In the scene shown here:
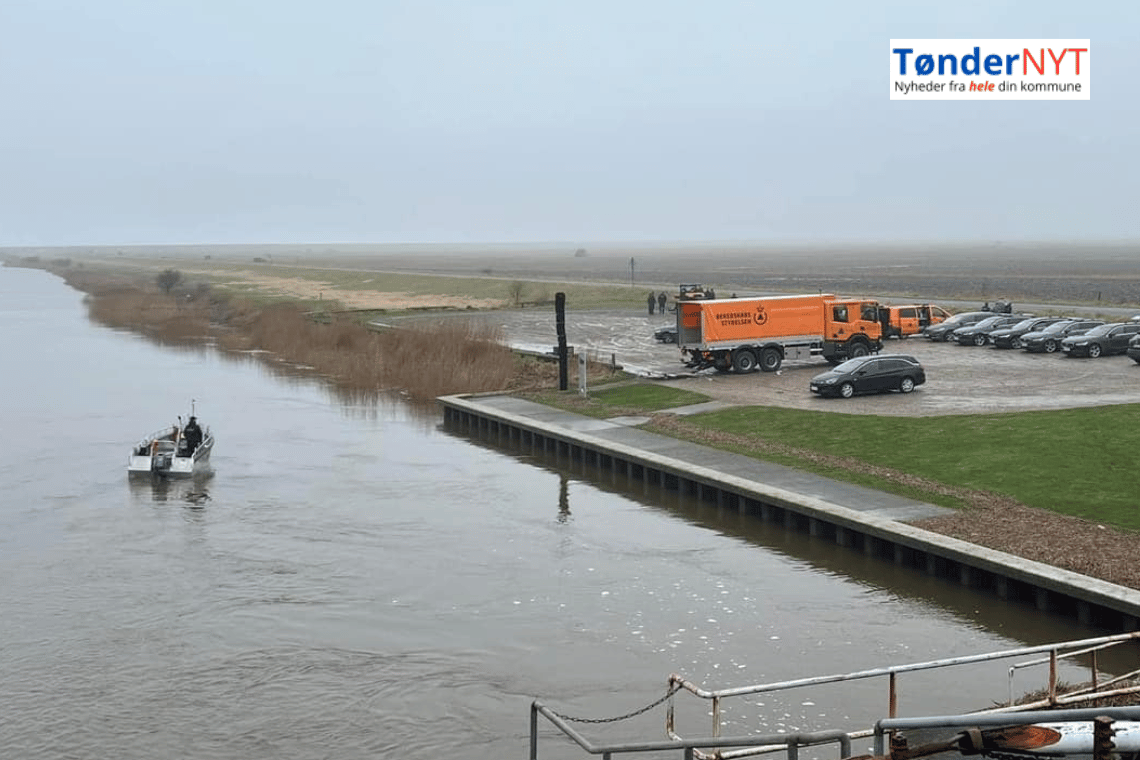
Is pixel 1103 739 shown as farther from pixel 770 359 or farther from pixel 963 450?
pixel 770 359

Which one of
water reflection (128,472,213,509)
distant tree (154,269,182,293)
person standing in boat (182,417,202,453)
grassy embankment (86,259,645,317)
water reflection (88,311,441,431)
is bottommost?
water reflection (128,472,213,509)

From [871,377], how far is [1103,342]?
15471 mm

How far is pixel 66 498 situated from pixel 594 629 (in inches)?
767

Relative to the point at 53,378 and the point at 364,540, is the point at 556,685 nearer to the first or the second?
the point at 364,540

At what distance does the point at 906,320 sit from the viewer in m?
69.3

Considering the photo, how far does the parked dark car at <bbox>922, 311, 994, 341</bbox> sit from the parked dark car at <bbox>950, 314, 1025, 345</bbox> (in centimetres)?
66

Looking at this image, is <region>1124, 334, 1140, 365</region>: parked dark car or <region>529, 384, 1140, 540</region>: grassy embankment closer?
<region>529, 384, 1140, 540</region>: grassy embankment

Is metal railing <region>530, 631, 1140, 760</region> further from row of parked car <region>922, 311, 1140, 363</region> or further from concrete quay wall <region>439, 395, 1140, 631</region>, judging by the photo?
row of parked car <region>922, 311, 1140, 363</region>

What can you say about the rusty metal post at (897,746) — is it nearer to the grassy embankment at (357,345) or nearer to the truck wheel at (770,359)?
the grassy embankment at (357,345)

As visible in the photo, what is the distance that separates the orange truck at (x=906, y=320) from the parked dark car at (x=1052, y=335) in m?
8.48

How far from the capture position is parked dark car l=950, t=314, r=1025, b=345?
65000 millimetres

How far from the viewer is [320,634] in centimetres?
2475

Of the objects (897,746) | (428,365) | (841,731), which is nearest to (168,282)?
(428,365)

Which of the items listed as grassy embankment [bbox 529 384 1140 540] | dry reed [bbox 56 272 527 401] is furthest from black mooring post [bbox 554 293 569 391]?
grassy embankment [bbox 529 384 1140 540]
